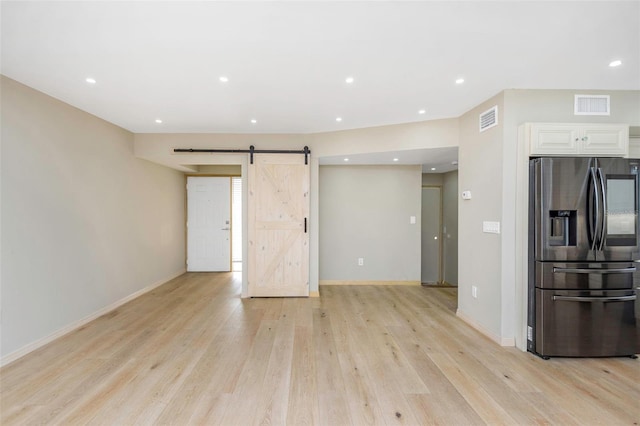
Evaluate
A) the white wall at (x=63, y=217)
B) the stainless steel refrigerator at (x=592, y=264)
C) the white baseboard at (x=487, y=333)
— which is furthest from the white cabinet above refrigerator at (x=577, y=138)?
the white wall at (x=63, y=217)

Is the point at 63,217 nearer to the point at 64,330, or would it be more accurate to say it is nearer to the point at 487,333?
the point at 64,330

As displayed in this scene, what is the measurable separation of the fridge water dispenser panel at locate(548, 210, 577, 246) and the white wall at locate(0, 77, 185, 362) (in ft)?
16.9

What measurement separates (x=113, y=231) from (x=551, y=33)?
17.3 feet

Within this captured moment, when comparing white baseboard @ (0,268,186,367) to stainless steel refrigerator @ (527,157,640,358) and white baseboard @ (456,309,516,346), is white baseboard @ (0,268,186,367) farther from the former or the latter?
stainless steel refrigerator @ (527,157,640,358)

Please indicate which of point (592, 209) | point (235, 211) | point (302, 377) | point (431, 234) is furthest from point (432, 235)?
point (302, 377)

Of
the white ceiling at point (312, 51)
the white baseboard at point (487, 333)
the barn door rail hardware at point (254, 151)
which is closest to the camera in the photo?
the white ceiling at point (312, 51)

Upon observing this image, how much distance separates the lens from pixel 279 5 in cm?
166

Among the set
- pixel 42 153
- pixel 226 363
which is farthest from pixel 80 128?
pixel 226 363

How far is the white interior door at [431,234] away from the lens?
6095 mm

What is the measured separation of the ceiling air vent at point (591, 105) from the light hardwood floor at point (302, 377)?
2.46m

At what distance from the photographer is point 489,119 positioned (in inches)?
118

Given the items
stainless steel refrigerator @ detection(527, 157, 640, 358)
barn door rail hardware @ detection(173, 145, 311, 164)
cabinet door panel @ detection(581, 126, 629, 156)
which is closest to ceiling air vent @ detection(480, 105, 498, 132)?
stainless steel refrigerator @ detection(527, 157, 640, 358)

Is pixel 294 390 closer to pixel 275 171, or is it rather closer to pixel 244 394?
pixel 244 394

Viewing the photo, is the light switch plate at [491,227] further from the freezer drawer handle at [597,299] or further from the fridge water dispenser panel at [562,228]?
the freezer drawer handle at [597,299]
